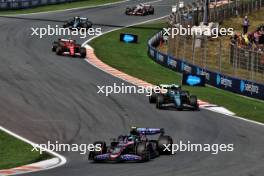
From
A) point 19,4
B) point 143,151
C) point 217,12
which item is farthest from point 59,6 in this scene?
point 143,151

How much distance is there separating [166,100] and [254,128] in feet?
14.6

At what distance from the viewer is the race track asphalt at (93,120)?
20484 millimetres

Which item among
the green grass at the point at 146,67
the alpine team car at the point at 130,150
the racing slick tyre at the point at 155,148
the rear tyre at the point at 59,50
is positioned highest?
the alpine team car at the point at 130,150

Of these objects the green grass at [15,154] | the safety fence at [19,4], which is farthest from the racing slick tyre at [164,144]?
the safety fence at [19,4]

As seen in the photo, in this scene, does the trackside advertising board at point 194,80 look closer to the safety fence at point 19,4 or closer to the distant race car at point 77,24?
the distant race car at point 77,24

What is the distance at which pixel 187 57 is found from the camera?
45594 millimetres

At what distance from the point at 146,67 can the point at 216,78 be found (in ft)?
22.1

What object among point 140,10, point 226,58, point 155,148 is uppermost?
point 155,148

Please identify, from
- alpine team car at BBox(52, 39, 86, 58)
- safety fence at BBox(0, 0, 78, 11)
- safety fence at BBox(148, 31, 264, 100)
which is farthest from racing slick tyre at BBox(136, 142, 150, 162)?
safety fence at BBox(0, 0, 78, 11)

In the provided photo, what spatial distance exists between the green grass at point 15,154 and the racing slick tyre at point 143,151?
2684mm

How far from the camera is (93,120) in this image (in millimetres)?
28281

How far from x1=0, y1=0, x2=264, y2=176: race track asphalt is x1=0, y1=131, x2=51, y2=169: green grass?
2.86ft

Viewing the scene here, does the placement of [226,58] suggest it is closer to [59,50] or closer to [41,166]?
[59,50]

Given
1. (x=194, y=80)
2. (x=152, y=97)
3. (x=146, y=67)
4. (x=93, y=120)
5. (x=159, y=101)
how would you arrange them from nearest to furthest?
(x=93, y=120), (x=159, y=101), (x=152, y=97), (x=194, y=80), (x=146, y=67)
